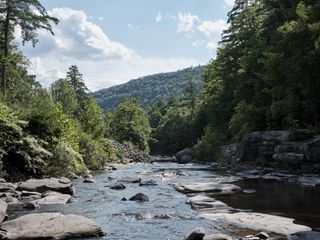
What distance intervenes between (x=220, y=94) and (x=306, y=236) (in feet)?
183

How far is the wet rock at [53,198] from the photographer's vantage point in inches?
794

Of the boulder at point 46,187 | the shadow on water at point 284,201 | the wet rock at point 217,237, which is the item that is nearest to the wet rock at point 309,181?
the shadow on water at point 284,201

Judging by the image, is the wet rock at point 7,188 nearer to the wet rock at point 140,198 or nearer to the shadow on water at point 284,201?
the wet rock at point 140,198

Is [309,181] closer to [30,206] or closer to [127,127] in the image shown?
[30,206]

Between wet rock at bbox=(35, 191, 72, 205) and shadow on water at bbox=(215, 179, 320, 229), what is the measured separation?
7480 millimetres

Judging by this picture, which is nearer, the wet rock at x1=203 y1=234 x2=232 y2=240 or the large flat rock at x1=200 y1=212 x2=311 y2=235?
the wet rock at x1=203 y1=234 x2=232 y2=240

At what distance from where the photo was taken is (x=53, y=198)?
20750 millimetres

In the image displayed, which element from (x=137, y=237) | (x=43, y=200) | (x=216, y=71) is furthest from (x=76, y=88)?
(x=137, y=237)

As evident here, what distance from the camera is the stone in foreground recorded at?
12.9 m

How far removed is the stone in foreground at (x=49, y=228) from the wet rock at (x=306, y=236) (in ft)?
19.5

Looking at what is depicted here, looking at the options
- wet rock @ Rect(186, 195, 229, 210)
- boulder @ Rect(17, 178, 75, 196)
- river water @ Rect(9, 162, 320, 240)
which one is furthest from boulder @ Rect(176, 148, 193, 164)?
wet rock @ Rect(186, 195, 229, 210)

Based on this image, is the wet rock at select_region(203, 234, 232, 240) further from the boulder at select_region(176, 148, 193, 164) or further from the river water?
the boulder at select_region(176, 148, 193, 164)

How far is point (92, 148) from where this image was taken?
169 feet

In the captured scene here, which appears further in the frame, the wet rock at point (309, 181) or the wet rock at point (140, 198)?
the wet rock at point (309, 181)
